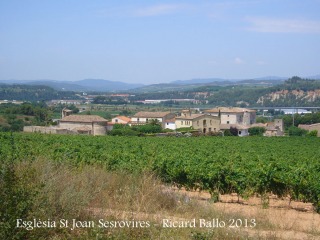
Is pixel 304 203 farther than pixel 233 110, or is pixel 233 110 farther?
pixel 233 110

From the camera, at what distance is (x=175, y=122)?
8656 centimetres

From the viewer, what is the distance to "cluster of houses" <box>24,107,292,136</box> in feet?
228

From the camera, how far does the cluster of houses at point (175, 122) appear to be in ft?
228

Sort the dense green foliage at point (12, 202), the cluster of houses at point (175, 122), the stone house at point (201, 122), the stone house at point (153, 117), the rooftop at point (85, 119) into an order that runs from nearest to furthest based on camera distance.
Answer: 1. the dense green foliage at point (12, 202)
2. the cluster of houses at point (175, 122)
3. the rooftop at point (85, 119)
4. the stone house at point (201, 122)
5. the stone house at point (153, 117)

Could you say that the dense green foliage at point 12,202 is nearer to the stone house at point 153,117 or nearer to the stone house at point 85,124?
the stone house at point 85,124

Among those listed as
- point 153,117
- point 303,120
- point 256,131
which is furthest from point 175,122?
point 303,120

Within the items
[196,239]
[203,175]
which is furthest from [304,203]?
[196,239]

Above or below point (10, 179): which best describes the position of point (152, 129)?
below

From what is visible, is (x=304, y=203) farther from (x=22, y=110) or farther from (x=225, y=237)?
(x=22, y=110)

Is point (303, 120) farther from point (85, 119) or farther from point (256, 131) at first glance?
point (85, 119)

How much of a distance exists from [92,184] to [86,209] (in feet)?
4.10

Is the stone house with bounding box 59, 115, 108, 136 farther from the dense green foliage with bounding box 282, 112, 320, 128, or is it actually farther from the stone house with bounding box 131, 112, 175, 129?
the dense green foliage with bounding box 282, 112, 320, 128

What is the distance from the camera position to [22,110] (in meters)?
88.8

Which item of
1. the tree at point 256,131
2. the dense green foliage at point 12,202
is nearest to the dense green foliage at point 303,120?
the tree at point 256,131
